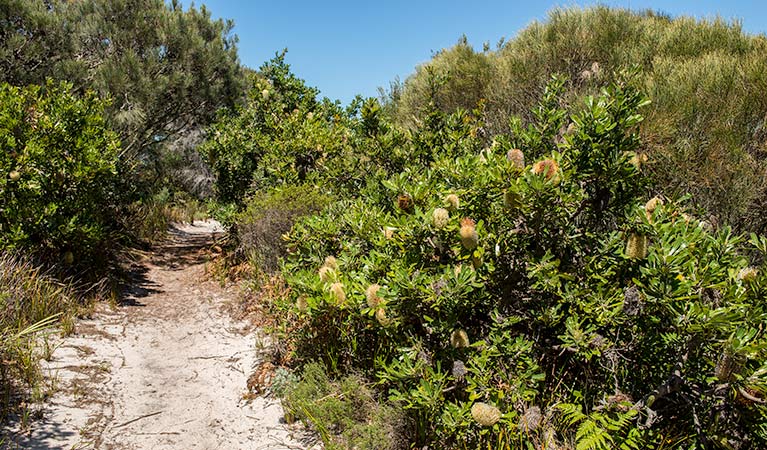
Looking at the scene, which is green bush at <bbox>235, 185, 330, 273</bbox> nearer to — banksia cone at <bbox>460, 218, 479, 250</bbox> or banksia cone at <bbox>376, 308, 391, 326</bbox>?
banksia cone at <bbox>376, 308, 391, 326</bbox>

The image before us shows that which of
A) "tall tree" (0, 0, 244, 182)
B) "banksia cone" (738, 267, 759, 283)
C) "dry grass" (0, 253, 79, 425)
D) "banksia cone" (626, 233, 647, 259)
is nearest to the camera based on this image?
"banksia cone" (738, 267, 759, 283)

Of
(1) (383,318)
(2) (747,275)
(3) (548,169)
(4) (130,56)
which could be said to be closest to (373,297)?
(1) (383,318)

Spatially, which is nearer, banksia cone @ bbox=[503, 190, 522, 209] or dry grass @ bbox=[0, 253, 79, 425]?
banksia cone @ bbox=[503, 190, 522, 209]

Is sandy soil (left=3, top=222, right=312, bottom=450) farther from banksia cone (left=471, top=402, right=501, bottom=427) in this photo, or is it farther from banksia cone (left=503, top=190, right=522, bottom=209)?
banksia cone (left=503, top=190, right=522, bottom=209)

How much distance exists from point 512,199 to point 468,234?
28 centimetres

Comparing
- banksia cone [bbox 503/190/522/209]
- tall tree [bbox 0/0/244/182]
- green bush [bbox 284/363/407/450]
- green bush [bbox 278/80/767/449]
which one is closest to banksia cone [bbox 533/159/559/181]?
green bush [bbox 278/80/767/449]

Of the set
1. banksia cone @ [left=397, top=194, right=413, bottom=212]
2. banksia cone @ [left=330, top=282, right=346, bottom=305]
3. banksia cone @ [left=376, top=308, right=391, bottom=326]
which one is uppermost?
banksia cone @ [left=397, top=194, right=413, bottom=212]

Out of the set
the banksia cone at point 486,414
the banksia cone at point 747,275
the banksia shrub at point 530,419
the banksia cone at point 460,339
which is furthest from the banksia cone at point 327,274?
the banksia cone at point 747,275

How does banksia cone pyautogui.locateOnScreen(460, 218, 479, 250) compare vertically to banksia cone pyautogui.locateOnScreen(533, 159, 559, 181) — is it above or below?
below

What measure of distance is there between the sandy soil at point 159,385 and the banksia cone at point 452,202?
196 cm

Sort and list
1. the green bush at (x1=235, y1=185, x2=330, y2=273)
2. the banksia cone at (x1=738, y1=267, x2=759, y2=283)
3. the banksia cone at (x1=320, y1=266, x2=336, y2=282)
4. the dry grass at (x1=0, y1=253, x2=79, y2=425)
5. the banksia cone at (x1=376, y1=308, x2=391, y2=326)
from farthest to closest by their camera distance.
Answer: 1. the green bush at (x1=235, y1=185, x2=330, y2=273)
2. the dry grass at (x1=0, y1=253, x2=79, y2=425)
3. the banksia cone at (x1=320, y1=266, x2=336, y2=282)
4. the banksia cone at (x1=376, y1=308, x2=391, y2=326)
5. the banksia cone at (x1=738, y1=267, x2=759, y2=283)

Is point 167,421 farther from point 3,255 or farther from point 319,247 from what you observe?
point 3,255

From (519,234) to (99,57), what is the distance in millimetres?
8043

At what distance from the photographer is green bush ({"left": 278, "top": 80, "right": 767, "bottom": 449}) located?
219 cm
